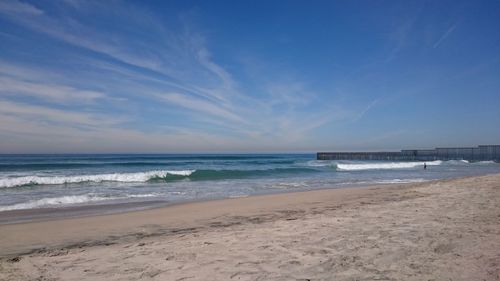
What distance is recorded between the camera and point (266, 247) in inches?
204

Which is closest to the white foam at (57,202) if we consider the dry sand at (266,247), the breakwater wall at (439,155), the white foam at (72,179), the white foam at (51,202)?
the white foam at (51,202)

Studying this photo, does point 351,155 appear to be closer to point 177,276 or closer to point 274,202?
point 274,202

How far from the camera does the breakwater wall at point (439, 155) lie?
56.9 metres

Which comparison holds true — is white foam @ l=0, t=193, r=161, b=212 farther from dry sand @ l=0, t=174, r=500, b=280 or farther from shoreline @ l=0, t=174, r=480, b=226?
dry sand @ l=0, t=174, r=500, b=280

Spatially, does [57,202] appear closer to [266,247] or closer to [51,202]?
[51,202]

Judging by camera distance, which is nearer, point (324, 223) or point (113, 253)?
point (113, 253)

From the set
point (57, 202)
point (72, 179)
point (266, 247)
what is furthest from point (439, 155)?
point (266, 247)

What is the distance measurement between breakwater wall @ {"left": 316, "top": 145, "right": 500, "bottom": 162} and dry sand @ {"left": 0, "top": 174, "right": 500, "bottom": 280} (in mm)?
58377

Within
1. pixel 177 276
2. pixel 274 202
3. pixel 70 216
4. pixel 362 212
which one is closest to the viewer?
pixel 177 276

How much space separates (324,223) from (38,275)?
196 inches

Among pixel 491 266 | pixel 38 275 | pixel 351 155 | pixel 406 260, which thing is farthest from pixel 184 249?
pixel 351 155

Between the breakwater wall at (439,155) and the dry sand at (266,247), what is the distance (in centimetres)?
5838

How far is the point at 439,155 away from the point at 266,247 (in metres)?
65.9

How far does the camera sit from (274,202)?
457 inches
